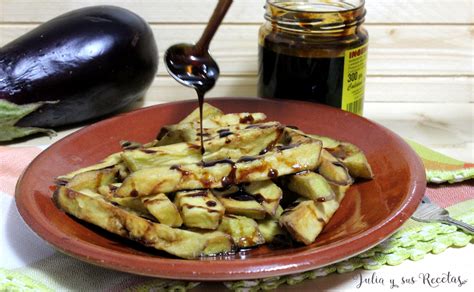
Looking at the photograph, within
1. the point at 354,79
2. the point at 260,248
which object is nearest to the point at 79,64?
the point at 354,79

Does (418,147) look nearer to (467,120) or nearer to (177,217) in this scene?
(467,120)

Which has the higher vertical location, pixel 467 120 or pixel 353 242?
pixel 353 242

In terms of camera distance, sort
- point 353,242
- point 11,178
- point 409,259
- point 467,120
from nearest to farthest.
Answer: point 353,242 → point 409,259 → point 11,178 → point 467,120

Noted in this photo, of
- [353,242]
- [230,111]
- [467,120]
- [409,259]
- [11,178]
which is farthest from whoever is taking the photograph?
[467,120]

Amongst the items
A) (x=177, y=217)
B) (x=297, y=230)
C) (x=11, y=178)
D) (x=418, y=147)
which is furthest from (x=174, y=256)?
(x=418, y=147)

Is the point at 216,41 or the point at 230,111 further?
the point at 216,41

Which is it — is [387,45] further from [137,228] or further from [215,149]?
[137,228]

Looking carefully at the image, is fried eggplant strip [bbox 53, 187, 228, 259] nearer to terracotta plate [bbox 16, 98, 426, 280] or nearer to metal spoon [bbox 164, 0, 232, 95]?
terracotta plate [bbox 16, 98, 426, 280]

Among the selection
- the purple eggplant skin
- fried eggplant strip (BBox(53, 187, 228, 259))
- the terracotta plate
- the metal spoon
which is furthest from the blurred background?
fried eggplant strip (BBox(53, 187, 228, 259))
